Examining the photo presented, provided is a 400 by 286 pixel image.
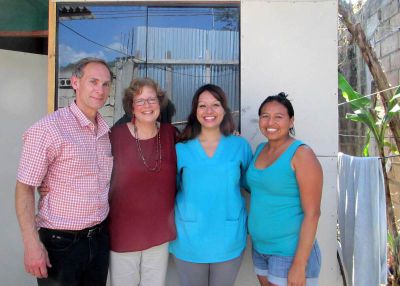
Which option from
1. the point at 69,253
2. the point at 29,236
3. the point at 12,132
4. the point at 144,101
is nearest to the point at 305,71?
the point at 144,101

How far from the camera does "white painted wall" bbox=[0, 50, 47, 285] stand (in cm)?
371

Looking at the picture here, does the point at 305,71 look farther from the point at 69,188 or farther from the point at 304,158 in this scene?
the point at 69,188

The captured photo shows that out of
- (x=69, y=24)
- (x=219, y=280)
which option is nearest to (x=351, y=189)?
(x=219, y=280)

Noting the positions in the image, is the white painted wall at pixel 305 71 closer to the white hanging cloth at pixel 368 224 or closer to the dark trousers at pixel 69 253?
the white hanging cloth at pixel 368 224

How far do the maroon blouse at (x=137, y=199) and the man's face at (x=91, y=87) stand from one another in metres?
0.29

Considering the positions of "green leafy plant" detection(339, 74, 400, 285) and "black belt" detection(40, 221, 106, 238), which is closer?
"black belt" detection(40, 221, 106, 238)

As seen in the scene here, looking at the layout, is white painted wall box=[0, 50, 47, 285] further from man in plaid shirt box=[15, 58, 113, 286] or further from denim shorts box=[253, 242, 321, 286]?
denim shorts box=[253, 242, 321, 286]

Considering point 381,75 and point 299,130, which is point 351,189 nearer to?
point 299,130

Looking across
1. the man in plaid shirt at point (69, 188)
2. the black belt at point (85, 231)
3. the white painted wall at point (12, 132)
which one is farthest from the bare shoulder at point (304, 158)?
the white painted wall at point (12, 132)

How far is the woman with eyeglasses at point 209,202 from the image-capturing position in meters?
2.38

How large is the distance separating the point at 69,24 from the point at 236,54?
140cm

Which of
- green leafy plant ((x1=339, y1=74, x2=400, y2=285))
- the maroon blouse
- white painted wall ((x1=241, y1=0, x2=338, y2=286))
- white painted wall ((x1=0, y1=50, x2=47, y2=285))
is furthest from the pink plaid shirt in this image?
green leafy plant ((x1=339, y1=74, x2=400, y2=285))

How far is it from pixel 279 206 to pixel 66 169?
1.23 m

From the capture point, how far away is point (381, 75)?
403 cm
